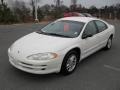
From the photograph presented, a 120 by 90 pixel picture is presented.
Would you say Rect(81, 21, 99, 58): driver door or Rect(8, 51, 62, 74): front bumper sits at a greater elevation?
Rect(81, 21, 99, 58): driver door

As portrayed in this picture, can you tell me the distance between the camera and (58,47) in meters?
4.48

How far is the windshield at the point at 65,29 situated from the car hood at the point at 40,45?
0.30 meters

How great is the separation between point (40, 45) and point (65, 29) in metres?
1.25

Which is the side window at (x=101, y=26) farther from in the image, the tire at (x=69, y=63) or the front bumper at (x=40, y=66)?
the front bumper at (x=40, y=66)

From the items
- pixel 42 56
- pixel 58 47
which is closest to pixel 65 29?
pixel 58 47

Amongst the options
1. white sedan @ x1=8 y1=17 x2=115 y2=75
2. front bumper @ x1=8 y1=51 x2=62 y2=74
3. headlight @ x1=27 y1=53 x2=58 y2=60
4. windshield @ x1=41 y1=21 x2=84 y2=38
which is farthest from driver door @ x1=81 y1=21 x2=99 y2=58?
headlight @ x1=27 y1=53 x2=58 y2=60

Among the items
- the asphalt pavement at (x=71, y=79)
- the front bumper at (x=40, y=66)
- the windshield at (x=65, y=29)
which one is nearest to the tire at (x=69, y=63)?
the asphalt pavement at (x=71, y=79)

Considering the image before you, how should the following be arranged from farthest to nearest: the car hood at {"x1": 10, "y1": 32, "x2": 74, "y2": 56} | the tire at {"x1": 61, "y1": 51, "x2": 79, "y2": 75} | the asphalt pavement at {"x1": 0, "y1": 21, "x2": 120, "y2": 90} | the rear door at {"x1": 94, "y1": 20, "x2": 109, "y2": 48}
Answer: the rear door at {"x1": 94, "y1": 20, "x2": 109, "y2": 48} → the tire at {"x1": 61, "y1": 51, "x2": 79, "y2": 75} → the car hood at {"x1": 10, "y1": 32, "x2": 74, "y2": 56} → the asphalt pavement at {"x1": 0, "y1": 21, "x2": 120, "y2": 90}

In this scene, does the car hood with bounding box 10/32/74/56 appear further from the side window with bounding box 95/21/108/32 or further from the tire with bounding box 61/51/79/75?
the side window with bounding box 95/21/108/32

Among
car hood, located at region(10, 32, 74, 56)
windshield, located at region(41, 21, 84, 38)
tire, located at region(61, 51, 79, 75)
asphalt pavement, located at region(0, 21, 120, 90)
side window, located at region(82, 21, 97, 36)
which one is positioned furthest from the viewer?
side window, located at region(82, 21, 97, 36)

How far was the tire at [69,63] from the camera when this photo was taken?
4.62 m

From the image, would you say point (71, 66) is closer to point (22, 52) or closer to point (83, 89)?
point (83, 89)

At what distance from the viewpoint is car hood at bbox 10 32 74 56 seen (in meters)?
4.39

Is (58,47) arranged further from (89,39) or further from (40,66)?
(89,39)
